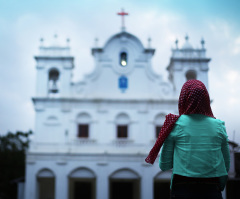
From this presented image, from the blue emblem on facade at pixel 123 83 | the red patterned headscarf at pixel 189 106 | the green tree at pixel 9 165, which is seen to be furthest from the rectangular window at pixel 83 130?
the red patterned headscarf at pixel 189 106

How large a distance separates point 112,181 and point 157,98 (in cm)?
538

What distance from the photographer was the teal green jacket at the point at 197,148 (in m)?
2.33

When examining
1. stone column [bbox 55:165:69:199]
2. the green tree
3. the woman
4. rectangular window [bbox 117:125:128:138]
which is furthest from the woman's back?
the green tree

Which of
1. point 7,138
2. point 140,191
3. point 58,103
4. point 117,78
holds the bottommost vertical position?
point 140,191

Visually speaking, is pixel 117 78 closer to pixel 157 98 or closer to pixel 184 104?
pixel 157 98

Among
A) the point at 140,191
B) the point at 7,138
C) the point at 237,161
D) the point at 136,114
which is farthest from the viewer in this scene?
the point at 7,138

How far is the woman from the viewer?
232cm

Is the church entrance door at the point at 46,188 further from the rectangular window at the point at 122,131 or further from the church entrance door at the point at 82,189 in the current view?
the rectangular window at the point at 122,131

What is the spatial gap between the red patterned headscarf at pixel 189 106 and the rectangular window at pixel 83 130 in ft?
51.3

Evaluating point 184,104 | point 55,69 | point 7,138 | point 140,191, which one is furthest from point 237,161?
point 7,138

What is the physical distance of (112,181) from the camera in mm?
19641

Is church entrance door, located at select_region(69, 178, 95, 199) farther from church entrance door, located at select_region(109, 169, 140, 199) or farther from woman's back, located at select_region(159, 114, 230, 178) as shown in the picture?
woman's back, located at select_region(159, 114, 230, 178)

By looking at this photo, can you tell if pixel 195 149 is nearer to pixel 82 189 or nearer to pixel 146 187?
pixel 146 187

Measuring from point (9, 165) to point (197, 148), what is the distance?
1003 inches
